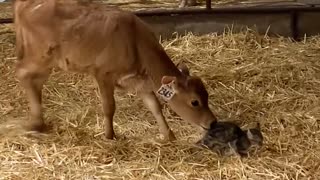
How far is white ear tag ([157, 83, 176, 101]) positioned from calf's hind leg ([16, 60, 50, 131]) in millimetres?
981

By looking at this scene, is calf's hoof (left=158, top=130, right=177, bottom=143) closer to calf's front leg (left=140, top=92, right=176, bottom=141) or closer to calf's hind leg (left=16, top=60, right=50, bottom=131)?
calf's front leg (left=140, top=92, right=176, bottom=141)

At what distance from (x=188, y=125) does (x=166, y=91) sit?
2.19ft

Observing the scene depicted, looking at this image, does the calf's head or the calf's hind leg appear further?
the calf's hind leg

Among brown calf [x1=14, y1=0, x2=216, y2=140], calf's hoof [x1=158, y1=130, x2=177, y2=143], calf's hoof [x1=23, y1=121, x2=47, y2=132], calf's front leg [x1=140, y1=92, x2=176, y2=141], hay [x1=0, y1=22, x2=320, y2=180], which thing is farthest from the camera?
calf's hoof [x1=23, y1=121, x2=47, y2=132]

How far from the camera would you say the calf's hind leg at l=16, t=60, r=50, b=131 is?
4863 millimetres

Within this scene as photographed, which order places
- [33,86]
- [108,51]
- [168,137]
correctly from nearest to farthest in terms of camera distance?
[108,51] → [168,137] → [33,86]

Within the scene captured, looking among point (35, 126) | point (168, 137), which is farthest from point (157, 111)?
point (35, 126)

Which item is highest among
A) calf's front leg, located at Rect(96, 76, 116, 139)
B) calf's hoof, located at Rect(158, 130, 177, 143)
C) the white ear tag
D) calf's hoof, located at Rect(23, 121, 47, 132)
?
the white ear tag

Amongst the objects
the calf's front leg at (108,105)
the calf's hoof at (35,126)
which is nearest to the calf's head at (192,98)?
the calf's front leg at (108,105)

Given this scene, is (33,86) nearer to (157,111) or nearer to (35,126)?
(35,126)

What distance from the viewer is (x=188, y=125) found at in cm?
499

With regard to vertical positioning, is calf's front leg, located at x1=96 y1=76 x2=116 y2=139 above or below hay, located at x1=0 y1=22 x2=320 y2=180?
above

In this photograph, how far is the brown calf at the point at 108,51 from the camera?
4512 millimetres

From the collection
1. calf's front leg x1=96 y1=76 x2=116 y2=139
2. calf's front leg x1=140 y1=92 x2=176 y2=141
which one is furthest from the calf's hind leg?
calf's front leg x1=140 y1=92 x2=176 y2=141
